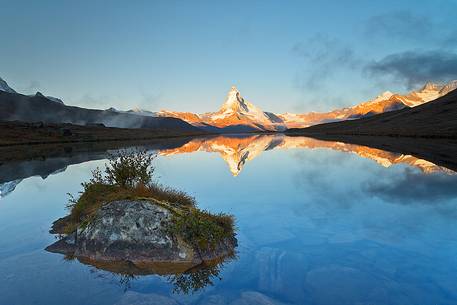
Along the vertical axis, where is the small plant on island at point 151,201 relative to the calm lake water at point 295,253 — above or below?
above

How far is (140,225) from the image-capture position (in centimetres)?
→ 1552

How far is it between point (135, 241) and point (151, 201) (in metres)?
2.21

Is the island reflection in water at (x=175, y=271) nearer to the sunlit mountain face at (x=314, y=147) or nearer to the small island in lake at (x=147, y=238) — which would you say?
the small island in lake at (x=147, y=238)

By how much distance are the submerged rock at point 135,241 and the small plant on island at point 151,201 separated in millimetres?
297

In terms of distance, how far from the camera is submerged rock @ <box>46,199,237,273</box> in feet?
48.2

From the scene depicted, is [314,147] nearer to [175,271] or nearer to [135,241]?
[135,241]

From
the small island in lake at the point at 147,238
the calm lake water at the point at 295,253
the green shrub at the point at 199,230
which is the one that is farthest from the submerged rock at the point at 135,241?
the calm lake water at the point at 295,253

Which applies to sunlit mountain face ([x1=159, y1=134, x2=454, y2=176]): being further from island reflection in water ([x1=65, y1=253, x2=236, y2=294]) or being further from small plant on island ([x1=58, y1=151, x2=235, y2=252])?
island reflection in water ([x1=65, y1=253, x2=236, y2=294])

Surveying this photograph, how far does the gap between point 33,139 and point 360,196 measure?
425 ft

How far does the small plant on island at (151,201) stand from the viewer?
612 inches

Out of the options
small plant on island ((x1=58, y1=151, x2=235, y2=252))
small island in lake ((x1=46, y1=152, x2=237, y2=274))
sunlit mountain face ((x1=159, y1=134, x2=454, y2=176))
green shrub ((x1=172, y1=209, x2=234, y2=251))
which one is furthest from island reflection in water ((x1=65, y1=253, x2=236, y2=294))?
sunlit mountain face ((x1=159, y1=134, x2=454, y2=176))

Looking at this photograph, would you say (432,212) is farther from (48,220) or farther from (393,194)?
(48,220)

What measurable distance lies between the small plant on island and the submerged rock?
0.30 meters

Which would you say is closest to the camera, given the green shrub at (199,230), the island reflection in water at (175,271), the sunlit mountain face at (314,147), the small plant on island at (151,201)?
the island reflection in water at (175,271)
